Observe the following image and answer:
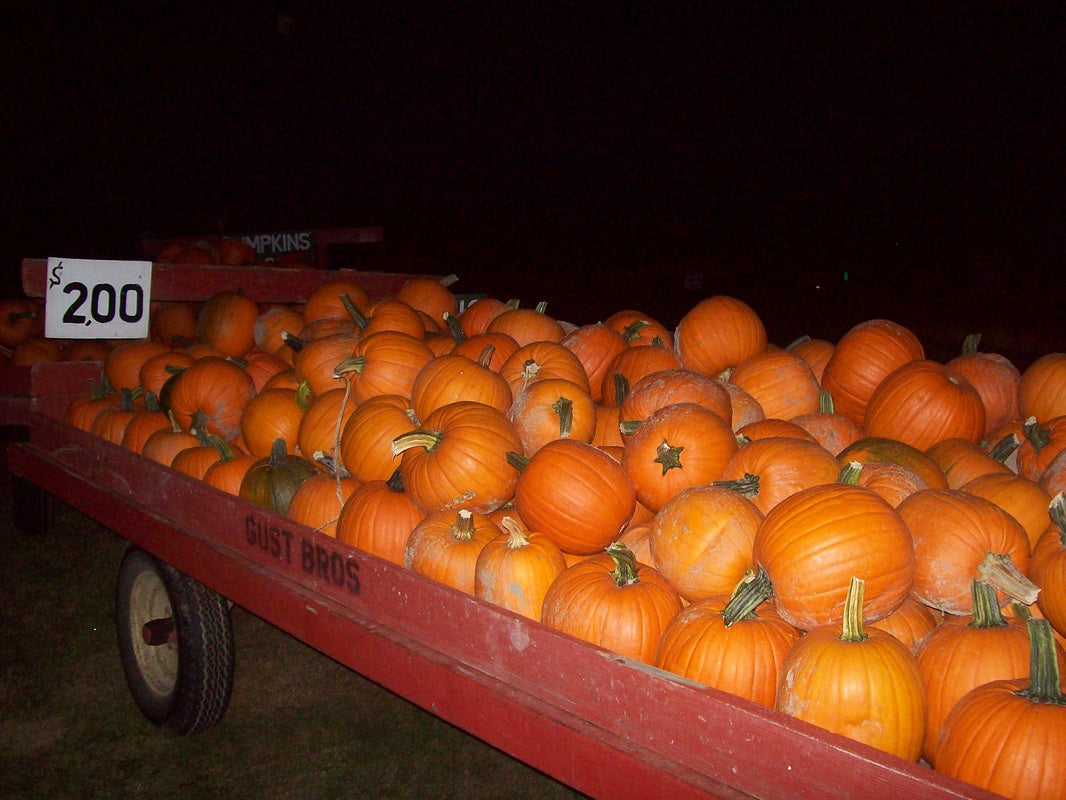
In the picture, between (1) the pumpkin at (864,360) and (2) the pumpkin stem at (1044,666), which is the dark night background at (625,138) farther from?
(2) the pumpkin stem at (1044,666)

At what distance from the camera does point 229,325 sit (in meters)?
4.51

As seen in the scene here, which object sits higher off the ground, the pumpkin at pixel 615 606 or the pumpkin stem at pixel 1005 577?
the pumpkin stem at pixel 1005 577

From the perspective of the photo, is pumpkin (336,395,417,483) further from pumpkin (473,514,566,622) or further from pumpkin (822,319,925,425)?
pumpkin (822,319,925,425)

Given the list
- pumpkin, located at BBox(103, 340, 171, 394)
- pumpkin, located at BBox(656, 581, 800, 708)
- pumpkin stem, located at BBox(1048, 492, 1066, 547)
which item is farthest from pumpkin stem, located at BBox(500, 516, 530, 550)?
pumpkin, located at BBox(103, 340, 171, 394)

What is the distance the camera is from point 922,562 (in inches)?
72.4

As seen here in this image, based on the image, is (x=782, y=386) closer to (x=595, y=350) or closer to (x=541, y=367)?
(x=595, y=350)

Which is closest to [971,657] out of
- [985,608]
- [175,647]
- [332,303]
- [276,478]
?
[985,608]

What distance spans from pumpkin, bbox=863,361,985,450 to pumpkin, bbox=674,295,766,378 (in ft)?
2.07

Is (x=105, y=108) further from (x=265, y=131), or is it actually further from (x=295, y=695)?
(x=295, y=695)

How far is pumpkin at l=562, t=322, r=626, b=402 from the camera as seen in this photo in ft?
10.7

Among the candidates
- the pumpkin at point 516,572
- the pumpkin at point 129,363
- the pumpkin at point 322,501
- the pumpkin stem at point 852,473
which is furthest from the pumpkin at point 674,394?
the pumpkin at point 129,363

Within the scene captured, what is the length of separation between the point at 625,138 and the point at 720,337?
642cm

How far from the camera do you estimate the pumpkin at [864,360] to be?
9.32 ft

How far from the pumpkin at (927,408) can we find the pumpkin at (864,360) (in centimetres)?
18
